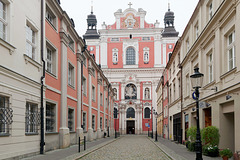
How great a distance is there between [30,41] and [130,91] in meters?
52.7

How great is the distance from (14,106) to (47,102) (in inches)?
193

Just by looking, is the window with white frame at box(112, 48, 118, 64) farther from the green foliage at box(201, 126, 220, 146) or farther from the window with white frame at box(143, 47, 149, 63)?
the green foliage at box(201, 126, 220, 146)

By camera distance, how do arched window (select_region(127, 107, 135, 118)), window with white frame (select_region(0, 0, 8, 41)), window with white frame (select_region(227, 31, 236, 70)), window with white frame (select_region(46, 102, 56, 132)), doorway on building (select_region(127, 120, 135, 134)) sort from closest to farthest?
window with white frame (select_region(0, 0, 8, 41)) → window with white frame (select_region(227, 31, 236, 70)) → window with white frame (select_region(46, 102, 56, 132)) → doorway on building (select_region(127, 120, 135, 134)) → arched window (select_region(127, 107, 135, 118))

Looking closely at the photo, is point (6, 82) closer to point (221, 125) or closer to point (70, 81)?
point (221, 125)

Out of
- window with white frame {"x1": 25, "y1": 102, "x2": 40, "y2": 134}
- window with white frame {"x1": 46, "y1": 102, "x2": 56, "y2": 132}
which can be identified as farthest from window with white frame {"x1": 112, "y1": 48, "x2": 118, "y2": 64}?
window with white frame {"x1": 25, "y1": 102, "x2": 40, "y2": 134}

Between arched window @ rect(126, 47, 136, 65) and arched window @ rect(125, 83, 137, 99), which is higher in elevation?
arched window @ rect(126, 47, 136, 65)

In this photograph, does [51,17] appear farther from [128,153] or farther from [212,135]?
[212,135]

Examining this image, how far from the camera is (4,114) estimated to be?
11.2 m

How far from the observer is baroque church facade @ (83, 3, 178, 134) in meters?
65.1

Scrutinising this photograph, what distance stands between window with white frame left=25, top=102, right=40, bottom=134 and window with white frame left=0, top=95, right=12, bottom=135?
2.27m

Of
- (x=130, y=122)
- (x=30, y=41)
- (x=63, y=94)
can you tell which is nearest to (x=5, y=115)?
(x=30, y=41)

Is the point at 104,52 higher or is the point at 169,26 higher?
the point at 169,26

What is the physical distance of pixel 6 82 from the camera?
11.3 m

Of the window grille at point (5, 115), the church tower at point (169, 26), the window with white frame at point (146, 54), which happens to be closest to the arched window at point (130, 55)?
the window with white frame at point (146, 54)
